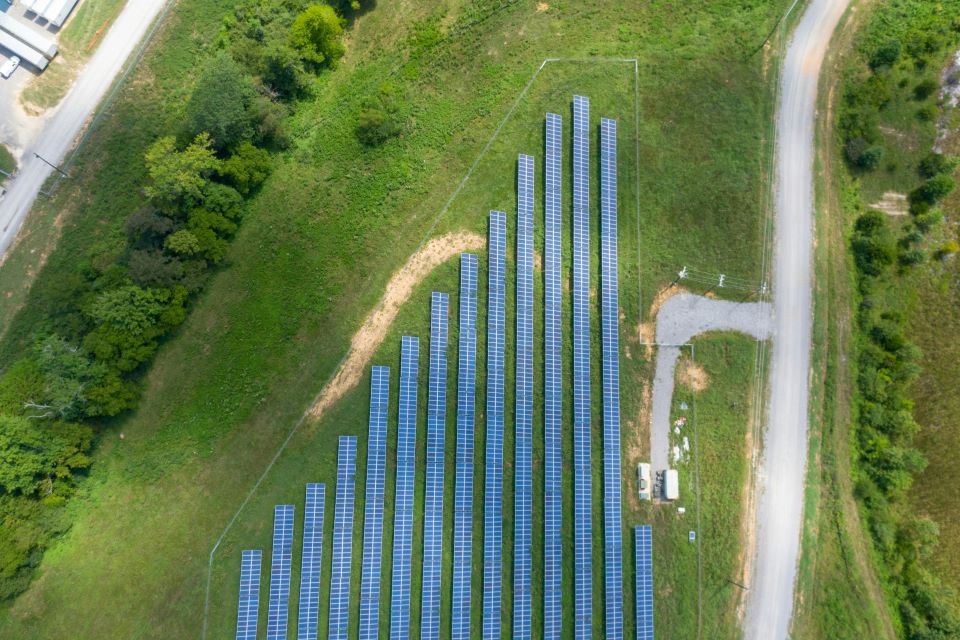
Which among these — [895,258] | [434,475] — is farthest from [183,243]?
[895,258]

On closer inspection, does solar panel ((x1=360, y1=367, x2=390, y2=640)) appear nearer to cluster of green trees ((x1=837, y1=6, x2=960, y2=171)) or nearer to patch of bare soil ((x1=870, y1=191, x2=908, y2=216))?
patch of bare soil ((x1=870, y1=191, x2=908, y2=216))

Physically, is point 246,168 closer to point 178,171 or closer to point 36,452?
point 178,171

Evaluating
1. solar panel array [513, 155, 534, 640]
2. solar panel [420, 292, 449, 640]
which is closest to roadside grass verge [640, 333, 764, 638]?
solar panel array [513, 155, 534, 640]

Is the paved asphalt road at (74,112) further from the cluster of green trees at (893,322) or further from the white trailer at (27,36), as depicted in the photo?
the cluster of green trees at (893,322)

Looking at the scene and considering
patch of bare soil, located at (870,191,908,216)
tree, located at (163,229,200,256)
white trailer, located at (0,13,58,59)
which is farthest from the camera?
white trailer, located at (0,13,58,59)

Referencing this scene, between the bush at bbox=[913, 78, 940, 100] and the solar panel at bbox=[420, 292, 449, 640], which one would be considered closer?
the solar panel at bbox=[420, 292, 449, 640]

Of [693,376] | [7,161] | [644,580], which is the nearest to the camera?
[644,580]

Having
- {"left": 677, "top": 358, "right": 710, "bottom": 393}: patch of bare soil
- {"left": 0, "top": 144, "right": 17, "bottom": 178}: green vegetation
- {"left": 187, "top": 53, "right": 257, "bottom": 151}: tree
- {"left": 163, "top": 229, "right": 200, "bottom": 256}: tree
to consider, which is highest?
{"left": 187, "top": 53, "right": 257, "bottom": 151}: tree
